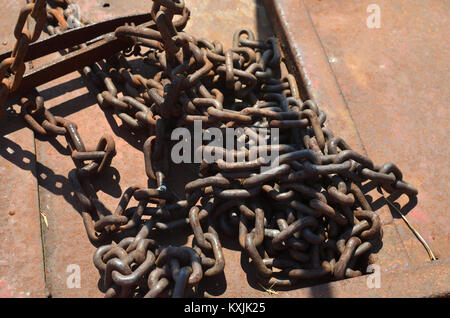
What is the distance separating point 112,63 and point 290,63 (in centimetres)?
104

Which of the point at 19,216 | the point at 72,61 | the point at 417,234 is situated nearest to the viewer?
the point at 19,216

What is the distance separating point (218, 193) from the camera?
7.36 ft

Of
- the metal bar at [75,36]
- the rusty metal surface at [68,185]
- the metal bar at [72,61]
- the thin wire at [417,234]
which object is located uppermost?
the metal bar at [75,36]

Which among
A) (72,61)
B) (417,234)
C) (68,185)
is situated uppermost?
(72,61)

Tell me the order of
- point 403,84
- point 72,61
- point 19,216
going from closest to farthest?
point 19,216
point 72,61
point 403,84

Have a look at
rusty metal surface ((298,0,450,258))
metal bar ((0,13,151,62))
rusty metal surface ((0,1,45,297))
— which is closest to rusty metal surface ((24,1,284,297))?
rusty metal surface ((0,1,45,297))

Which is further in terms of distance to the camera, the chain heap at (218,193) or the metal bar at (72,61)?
the metal bar at (72,61)

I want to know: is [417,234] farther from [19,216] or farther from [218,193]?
[19,216]

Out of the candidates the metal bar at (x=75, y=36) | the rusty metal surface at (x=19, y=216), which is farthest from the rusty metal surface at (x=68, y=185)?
the metal bar at (x=75, y=36)

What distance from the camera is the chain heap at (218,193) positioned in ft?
6.95

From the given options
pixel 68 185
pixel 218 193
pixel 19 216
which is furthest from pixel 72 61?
pixel 218 193

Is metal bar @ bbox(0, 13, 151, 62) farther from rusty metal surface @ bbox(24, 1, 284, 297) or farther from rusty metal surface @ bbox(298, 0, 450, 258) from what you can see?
rusty metal surface @ bbox(298, 0, 450, 258)

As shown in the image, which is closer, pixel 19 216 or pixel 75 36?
pixel 19 216

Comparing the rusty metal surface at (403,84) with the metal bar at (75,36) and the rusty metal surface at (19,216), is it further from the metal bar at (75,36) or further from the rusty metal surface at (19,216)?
the rusty metal surface at (19,216)
